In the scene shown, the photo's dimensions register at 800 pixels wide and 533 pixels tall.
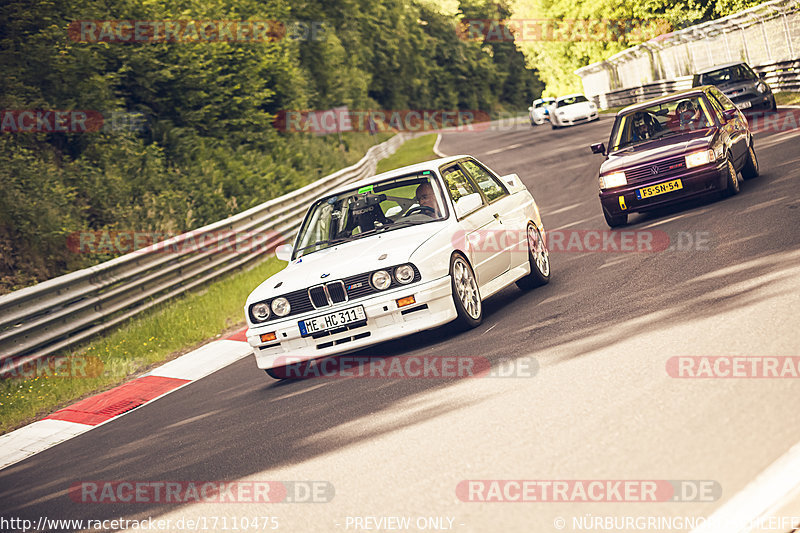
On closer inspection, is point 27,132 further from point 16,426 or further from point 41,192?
point 16,426

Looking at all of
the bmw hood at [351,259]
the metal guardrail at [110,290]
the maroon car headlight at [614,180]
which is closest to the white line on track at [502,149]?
the metal guardrail at [110,290]

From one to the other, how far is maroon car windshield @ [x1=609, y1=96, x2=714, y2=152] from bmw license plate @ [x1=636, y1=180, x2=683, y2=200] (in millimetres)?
987

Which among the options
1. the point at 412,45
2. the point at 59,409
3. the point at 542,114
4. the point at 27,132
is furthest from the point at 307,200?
the point at 412,45

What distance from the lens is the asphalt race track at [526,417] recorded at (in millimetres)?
4195

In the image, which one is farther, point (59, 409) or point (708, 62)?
point (708, 62)

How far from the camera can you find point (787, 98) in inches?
1054

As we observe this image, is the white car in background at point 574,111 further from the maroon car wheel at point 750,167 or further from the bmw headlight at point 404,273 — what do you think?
the bmw headlight at point 404,273

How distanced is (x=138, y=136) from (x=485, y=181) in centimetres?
1735

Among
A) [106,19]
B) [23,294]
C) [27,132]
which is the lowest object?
[23,294]

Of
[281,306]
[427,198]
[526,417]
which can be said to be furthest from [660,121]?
[526,417]

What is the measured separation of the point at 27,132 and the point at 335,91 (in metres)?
30.9

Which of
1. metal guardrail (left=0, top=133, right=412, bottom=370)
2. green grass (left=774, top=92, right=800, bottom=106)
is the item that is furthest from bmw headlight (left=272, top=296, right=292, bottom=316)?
green grass (left=774, top=92, right=800, bottom=106)

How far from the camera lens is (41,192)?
55.5 ft

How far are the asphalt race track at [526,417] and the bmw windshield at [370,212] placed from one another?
113 cm
